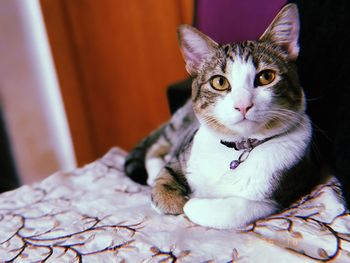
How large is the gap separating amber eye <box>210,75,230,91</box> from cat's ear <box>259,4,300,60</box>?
160 millimetres

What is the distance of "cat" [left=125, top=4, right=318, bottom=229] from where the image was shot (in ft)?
2.64

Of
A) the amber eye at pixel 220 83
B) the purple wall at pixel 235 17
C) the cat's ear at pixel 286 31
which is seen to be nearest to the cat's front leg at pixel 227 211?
the amber eye at pixel 220 83

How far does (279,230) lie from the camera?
0.78 m

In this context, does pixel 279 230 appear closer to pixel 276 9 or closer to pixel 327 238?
pixel 327 238

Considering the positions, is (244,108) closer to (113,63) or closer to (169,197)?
(169,197)

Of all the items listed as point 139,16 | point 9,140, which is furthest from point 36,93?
point 139,16

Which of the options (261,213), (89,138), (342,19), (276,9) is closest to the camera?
(261,213)

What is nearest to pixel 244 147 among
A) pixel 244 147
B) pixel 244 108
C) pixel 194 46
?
pixel 244 147

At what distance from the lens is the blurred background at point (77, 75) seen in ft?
7.10

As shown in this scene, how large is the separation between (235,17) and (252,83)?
2.55 ft

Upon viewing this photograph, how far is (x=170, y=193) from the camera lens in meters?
0.94

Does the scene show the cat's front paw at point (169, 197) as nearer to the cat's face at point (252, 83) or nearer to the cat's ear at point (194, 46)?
the cat's face at point (252, 83)

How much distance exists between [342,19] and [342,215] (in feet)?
1.76

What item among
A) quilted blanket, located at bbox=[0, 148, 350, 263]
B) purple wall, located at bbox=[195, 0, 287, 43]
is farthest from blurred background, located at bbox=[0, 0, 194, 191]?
quilted blanket, located at bbox=[0, 148, 350, 263]
